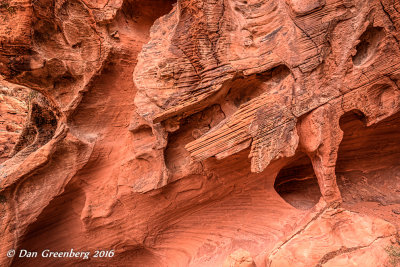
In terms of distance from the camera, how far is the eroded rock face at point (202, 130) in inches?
85.0

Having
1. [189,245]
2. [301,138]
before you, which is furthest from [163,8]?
[189,245]

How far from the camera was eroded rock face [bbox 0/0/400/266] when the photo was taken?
7.08ft

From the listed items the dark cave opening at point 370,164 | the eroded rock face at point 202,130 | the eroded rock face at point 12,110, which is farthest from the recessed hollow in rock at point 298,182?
the eroded rock face at point 12,110

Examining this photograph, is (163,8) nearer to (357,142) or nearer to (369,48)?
(369,48)

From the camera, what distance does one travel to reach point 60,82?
2654 millimetres

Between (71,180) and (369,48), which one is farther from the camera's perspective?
(71,180)

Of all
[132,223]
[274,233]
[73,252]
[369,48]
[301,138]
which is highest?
[369,48]

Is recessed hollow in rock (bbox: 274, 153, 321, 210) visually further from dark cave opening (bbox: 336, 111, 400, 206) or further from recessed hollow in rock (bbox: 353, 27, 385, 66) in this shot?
recessed hollow in rock (bbox: 353, 27, 385, 66)

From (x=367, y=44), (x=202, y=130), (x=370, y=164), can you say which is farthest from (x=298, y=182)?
(x=367, y=44)

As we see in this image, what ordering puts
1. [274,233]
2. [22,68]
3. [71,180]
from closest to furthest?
[22,68], [274,233], [71,180]

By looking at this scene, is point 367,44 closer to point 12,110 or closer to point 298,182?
point 298,182

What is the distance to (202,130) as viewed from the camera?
8.13ft

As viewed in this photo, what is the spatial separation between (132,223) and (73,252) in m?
0.81

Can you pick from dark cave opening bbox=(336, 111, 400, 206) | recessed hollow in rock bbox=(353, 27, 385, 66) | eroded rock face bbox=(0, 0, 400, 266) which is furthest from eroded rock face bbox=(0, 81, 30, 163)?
dark cave opening bbox=(336, 111, 400, 206)
